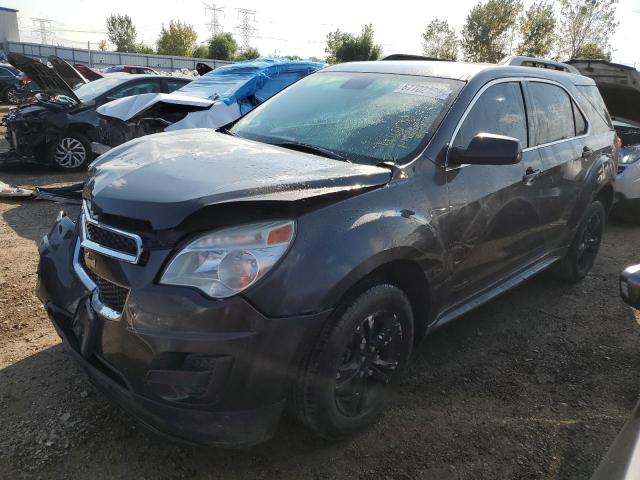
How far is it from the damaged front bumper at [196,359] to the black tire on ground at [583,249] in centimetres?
320

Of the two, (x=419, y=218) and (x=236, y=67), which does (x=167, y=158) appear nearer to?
(x=419, y=218)

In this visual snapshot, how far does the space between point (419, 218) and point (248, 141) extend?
1.14 m

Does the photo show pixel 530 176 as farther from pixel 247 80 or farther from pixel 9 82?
pixel 9 82

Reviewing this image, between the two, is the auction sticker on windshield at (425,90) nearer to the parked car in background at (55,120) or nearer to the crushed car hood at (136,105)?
the crushed car hood at (136,105)

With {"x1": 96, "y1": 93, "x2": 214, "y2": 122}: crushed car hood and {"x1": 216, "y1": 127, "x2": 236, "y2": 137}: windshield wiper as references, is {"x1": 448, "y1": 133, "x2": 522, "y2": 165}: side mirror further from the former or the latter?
{"x1": 96, "y1": 93, "x2": 214, "y2": 122}: crushed car hood

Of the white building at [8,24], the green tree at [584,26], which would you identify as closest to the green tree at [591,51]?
the green tree at [584,26]

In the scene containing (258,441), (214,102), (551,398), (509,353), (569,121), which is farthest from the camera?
(214,102)

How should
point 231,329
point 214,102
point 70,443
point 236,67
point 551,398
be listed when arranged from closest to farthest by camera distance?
point 231,329 → point 70,443 → point 551,398 → point 214,102 → point 236,67

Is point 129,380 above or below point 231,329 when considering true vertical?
below

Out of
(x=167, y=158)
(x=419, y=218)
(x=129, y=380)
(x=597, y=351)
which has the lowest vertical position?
(x=597, y=351)

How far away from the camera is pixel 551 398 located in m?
2.94

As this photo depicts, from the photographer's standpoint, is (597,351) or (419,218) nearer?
(419,218)

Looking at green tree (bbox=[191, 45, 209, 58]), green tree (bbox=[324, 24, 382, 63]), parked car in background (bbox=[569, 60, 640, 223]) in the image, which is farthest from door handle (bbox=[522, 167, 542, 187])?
green tree (bbox=[191, 45, 209, 58])

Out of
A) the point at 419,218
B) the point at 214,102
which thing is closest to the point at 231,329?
the point at 419,218
